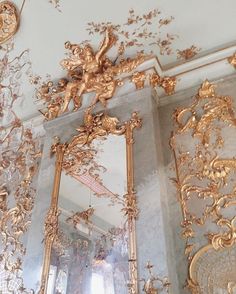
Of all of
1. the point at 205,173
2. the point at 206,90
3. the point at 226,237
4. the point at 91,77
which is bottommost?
the point at 226,237

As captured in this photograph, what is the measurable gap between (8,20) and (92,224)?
1800 millimetres

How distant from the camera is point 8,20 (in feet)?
9.23

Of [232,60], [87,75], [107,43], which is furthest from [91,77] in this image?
[232,60]

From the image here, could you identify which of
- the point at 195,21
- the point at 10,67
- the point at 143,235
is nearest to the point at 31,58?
the point at 10,67

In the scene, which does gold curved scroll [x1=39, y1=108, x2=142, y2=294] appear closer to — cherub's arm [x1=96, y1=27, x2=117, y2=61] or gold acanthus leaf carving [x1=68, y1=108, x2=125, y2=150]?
gold acanthus leaf carving [x1=68, y1=108, x2=125, y2=150]

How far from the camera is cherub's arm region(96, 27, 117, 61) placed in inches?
112

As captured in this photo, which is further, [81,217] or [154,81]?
[154,81]

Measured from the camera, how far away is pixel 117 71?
2990mm

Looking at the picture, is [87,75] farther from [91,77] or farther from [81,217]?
[81,217]

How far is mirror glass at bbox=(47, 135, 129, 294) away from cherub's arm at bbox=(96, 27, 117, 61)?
750 mm

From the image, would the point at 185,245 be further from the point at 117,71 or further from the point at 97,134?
the point at 117,71

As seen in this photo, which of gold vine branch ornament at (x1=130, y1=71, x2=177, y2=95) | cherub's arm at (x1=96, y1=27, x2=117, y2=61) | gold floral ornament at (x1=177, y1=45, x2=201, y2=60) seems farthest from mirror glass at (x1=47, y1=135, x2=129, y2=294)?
gold floral ornament at (x1=177, y1=45, x2=201, y2=60)

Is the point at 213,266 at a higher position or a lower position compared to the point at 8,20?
lower

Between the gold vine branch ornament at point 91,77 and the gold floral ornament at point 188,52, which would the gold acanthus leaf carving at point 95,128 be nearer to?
the gold vine branch ornament at point 91,77
